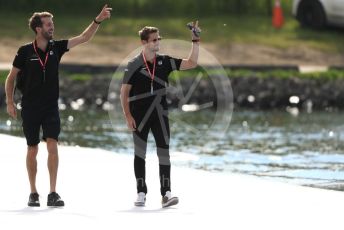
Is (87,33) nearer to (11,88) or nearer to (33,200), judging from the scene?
(11,88)

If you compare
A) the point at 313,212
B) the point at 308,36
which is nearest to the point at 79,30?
the point at 308,36

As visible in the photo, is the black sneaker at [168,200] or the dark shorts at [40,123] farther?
the dark shorts at [40,123]

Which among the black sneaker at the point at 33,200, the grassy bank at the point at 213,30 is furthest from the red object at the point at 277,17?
the black sneaker at the point at 33,200

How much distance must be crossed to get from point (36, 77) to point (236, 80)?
18.5m

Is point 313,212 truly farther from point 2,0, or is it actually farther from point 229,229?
point 2,0

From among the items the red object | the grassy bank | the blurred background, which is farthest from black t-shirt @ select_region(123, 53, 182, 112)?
the red object

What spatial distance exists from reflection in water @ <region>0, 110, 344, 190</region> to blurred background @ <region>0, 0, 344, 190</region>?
0.05 feet

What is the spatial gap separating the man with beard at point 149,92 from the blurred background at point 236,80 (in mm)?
2478

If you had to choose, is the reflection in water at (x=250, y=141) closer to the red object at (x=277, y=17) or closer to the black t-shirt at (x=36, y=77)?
the black t-shirt at (x=36, y=77)

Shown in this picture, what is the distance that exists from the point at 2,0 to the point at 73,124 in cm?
1514

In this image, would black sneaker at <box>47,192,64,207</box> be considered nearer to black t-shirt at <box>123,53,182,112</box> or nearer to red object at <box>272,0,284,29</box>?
black t-shirt at <box>123,53,182,112</box>

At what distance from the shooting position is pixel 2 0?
3834 centimetres

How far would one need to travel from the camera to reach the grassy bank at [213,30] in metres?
34.7

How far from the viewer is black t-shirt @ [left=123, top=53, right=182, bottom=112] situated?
11.6 m
